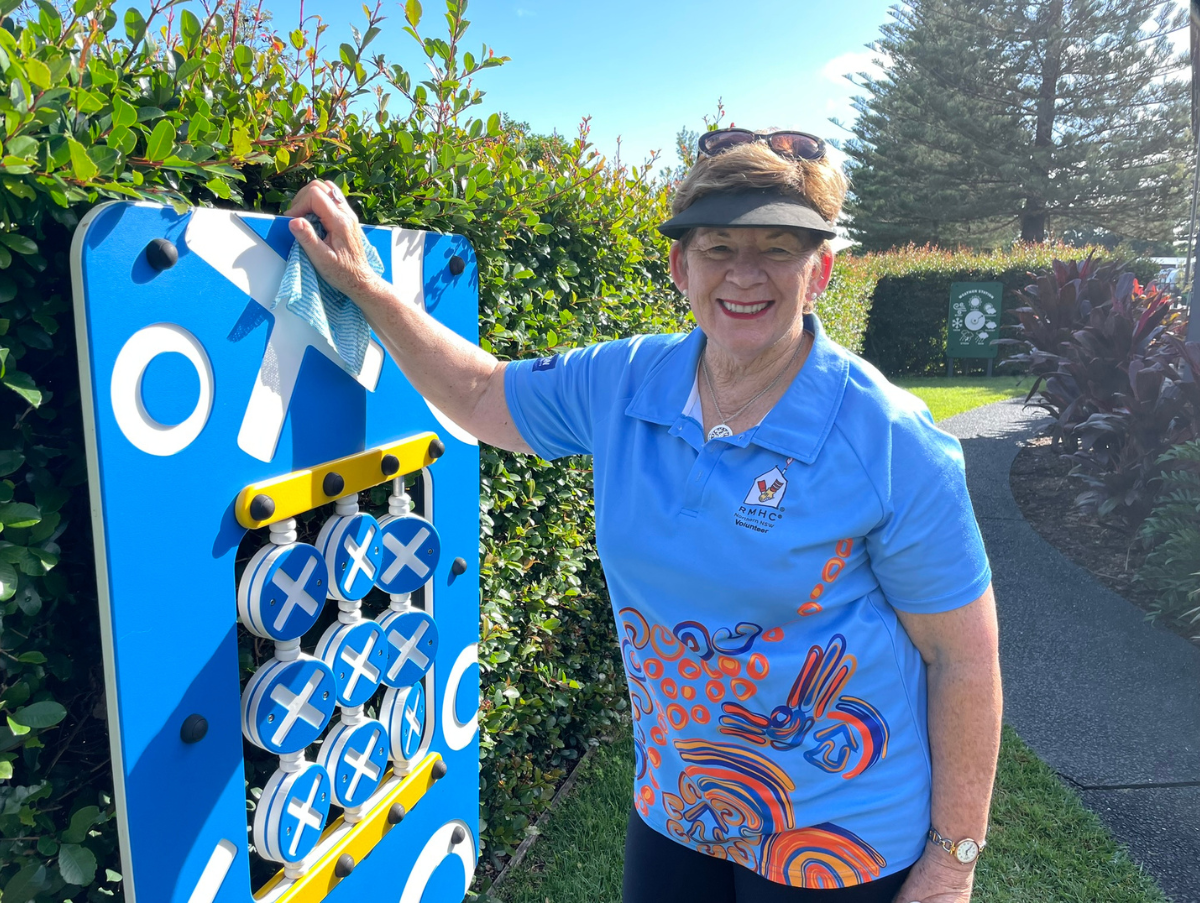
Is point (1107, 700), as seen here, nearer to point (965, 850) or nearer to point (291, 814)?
point (965, 850)

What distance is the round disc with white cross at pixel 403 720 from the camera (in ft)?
6.36

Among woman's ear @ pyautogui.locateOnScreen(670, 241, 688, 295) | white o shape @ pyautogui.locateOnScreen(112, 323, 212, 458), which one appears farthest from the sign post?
white o shape @ pyautogui.locateOnScreen(112, 323, 212, 458)

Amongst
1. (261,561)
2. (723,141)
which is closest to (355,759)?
(261,561)

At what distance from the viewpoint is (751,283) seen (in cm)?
172

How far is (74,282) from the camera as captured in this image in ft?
3.88

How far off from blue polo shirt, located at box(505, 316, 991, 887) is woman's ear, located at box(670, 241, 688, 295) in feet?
0.93

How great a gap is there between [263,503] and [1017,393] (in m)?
15.7

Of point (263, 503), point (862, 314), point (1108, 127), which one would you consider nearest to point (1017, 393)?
point (862, 314)

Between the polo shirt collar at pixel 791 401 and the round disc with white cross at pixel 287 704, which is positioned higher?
the polo shirt collar at pixel 791 401

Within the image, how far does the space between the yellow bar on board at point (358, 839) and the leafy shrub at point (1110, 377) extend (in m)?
6.13

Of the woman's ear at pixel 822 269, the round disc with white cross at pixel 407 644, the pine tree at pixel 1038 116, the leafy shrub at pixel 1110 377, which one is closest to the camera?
the woman's ear at pixel 822 269

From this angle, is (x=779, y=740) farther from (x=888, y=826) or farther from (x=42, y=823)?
(x=42, y=823)

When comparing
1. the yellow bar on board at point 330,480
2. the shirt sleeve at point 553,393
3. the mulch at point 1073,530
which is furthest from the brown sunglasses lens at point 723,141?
the mulch at point 1073,530

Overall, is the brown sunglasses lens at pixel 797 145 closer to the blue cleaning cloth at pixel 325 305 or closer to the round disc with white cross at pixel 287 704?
the blue cleaning cloth at pixel 325 305
